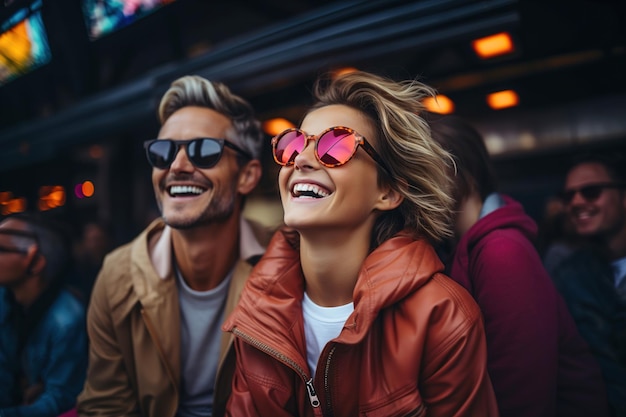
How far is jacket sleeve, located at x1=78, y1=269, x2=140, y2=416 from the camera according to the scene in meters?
2.02

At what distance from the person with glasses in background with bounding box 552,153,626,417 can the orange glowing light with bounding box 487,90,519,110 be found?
149cm

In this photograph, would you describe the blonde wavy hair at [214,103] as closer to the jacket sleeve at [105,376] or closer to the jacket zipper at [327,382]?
the jacket sleeve at [105,376]

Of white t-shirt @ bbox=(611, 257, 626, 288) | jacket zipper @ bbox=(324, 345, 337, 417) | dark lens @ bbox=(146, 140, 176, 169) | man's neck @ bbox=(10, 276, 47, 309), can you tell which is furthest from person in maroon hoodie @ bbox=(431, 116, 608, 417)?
man's neck @ bbox=(10, 276, 47, 309)

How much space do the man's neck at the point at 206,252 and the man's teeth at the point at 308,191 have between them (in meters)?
0.66

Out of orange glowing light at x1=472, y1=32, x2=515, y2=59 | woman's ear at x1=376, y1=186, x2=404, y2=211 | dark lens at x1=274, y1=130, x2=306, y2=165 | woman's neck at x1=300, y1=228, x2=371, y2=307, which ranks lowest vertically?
woman's neck at x1=300, y1=228, x2=371, y2=307

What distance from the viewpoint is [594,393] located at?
1717 mm

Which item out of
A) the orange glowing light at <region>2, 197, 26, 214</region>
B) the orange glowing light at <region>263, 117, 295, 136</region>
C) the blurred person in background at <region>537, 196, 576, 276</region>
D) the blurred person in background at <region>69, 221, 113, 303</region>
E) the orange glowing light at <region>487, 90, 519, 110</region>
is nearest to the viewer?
the blurred person in background at <region>537, 196, 576, 276</region>

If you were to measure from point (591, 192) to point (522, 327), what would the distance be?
1.21 meters

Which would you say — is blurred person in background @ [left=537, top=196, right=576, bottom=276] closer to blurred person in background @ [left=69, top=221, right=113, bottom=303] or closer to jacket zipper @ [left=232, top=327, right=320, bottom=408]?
jacket zipper @ [left=232, top=327, right=320, bottom=408]

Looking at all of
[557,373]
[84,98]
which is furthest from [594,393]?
[84,98]

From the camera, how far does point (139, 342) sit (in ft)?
6.59

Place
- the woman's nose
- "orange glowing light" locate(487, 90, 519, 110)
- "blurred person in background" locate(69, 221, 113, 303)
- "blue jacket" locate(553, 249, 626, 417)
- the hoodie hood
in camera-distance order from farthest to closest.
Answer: "orange glowing light" locate(487, 90, 519, 110) → "blurred person in background" locate(69, 221, 113, 303) → "blue jacket" locate(553, 249, 626, 417) → the hoodie hood → the woman's nose

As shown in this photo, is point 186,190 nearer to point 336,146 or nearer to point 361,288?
point 336,146

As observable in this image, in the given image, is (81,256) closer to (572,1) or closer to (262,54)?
(262,54)
